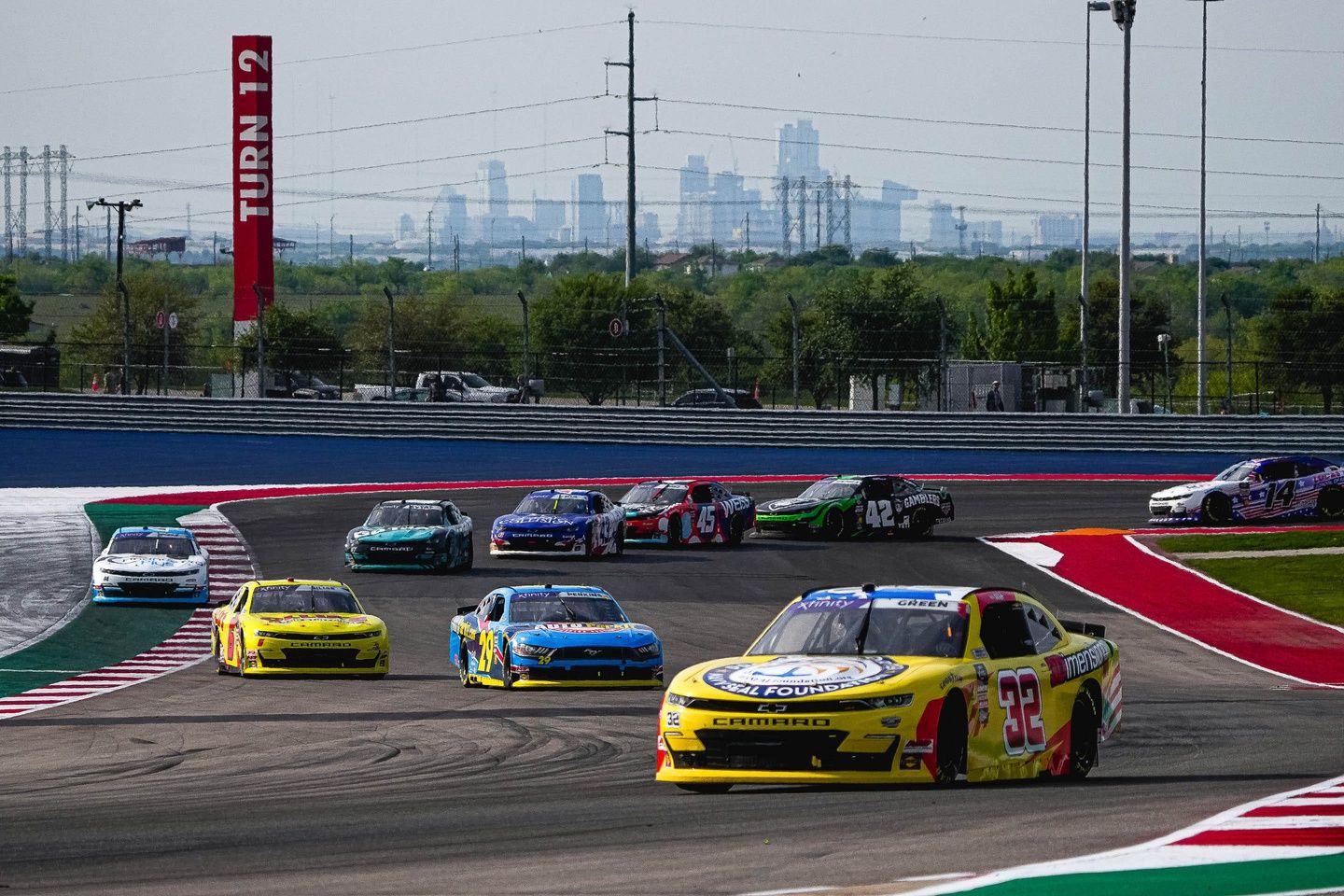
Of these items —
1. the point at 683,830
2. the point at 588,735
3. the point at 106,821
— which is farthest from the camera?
the point at 588,735

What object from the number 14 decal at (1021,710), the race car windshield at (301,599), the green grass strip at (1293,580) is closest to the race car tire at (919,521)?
the green grass strip at (1293,580)

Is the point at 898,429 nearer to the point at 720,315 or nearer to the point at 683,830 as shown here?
the point at 720,315

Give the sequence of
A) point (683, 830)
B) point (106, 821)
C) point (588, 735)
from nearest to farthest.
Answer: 1. point (683, 830)
2. point (106, 821)
3. point (588, 735)

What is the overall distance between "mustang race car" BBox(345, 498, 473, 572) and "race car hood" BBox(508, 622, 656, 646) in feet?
41.2

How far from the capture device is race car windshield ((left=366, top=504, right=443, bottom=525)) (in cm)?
3316

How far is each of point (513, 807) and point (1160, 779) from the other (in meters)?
4.12

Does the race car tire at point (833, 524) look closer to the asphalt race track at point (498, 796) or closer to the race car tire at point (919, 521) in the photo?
the race car tire at point (919, 521)

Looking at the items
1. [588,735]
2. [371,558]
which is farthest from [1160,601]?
[588,735]

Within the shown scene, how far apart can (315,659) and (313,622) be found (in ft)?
1.54

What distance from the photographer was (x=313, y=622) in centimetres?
2178

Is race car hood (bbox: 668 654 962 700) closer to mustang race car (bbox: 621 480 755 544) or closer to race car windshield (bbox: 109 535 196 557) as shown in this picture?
race car windshield (bbox: 109 535 196 557)

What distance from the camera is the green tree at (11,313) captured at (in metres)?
87.1

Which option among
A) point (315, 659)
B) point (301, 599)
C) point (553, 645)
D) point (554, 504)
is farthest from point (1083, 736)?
point (554, 504)

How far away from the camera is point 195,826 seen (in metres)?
10.6
